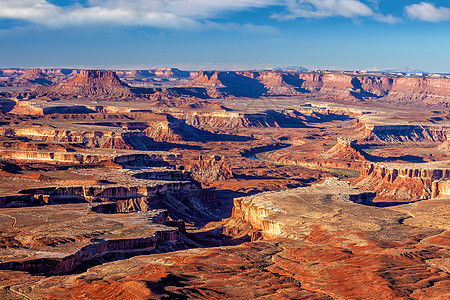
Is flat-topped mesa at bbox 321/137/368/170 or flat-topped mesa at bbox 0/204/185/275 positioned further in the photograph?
flat-topped mesa at bbox 321/137/368/170

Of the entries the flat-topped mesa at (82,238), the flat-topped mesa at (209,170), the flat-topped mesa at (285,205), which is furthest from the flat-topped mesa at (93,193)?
the flat-topped mesa at (209,170)

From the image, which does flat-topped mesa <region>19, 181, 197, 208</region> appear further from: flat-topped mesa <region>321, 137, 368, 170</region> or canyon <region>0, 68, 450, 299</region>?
flat-topped mesa <region>321, 137, 368, 170</region>

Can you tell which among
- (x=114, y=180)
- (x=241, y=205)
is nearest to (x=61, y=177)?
(x=114, y=180)

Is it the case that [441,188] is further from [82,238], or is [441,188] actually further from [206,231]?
[82,238]

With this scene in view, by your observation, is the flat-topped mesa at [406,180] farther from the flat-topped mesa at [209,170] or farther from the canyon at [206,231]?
the flat-topped mesa at [209,170]

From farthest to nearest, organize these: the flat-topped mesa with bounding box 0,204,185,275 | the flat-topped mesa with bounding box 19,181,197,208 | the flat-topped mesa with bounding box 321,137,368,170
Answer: the flat-topped mesa with bounding box 321,137,368,170, the flat-topped mesa with bounding box 19,181,197,208, the flat-topped mesa with bounding box 0,204,185,275

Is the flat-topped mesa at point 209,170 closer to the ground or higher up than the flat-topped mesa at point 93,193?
closer to the ground

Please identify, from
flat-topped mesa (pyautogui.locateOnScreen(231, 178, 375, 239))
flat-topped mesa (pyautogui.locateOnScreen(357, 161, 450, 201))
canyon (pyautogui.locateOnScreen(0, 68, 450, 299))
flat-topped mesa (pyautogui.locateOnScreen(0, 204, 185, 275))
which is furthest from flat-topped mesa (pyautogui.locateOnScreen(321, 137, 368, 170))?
flat-topped mesa (pyautogui.locateOnScreen(0, 204, 185, 275))

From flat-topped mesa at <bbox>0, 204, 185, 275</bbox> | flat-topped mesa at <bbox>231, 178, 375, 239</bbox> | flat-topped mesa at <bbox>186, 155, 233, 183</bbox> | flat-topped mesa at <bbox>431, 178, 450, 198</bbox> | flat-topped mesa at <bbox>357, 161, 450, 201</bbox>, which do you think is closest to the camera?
flat-topped mesa at <bbox>0, 204, 185, 275</bbox>

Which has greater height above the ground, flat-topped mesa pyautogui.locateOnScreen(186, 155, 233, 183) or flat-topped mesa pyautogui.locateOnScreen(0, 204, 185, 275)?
flat-topped mesa pyautogui.locateOnScreen(0, 204, 185, 275)
